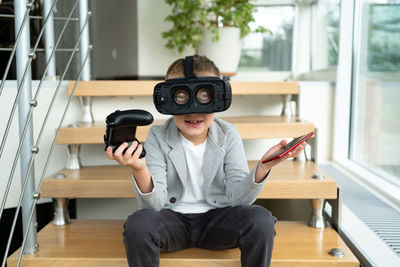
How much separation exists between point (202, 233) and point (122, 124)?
1.31 feet

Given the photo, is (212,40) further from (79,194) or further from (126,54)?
(79,194)

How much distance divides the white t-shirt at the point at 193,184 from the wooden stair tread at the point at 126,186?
21cm

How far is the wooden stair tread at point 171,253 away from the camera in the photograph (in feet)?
3.56

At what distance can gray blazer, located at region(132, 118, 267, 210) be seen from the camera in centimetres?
115

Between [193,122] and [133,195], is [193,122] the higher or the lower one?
the higher one

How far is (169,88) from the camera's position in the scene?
3.26 feet

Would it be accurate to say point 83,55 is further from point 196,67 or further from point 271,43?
point 271,43

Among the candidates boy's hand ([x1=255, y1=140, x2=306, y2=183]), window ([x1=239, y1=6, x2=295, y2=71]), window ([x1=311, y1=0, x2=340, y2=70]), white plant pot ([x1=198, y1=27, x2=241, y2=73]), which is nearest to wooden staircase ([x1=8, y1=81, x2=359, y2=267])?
boy's hand ([x1=255, y1=140, x2=306, y2=183])

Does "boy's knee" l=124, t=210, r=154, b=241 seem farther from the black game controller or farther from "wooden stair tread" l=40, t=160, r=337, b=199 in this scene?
"wooden stair tread" l=40, t=160, r=337, b=199

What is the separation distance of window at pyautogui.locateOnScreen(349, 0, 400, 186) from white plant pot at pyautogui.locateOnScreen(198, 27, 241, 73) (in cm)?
58

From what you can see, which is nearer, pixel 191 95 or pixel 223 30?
pixel 191 95

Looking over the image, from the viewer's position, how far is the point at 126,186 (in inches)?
52.6

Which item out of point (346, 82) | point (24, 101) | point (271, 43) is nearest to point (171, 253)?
point (24, 101)

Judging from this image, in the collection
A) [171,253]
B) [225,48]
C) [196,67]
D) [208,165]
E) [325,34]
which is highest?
[325,34]
